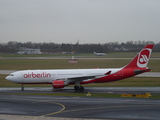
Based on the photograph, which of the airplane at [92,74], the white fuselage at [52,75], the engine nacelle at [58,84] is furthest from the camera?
the white fuselage at [52,75]

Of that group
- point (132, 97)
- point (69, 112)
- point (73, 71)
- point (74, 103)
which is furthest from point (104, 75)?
point (69, 112)

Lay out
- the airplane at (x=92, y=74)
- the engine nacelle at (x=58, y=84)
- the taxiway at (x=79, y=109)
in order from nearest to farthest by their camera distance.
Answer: the taxiway at (x=79, y=109)
the engine nacelle at (x=58, y=84)
the airplane at (x=92, y=74)

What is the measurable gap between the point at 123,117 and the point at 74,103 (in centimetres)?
727

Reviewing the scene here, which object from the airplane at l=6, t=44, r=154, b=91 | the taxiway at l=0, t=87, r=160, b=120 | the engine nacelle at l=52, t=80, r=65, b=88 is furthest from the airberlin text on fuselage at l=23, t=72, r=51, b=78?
the taxiway at l=0, t=87, r=160, b=120

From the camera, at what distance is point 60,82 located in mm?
35000

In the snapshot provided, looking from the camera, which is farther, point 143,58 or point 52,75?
point 143,58

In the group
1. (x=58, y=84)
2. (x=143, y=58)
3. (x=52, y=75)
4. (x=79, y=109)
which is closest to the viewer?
(x=79, y=109)

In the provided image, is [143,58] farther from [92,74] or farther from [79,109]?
[79,109]

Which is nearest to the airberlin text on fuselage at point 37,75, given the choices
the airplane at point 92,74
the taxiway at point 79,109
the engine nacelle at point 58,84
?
the airplane at point 92,74

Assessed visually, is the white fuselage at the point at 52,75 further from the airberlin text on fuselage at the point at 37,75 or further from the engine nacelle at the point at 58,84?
the engine nacelle at the point at 58,84

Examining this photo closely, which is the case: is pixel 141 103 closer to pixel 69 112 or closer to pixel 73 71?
pixel 69 112

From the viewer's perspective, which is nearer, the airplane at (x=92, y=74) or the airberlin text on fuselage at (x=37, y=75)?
the airplane at (x=92, y=74)

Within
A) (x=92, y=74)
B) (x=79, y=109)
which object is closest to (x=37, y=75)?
(x=92, y=74)

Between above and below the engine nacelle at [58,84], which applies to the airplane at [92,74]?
above
